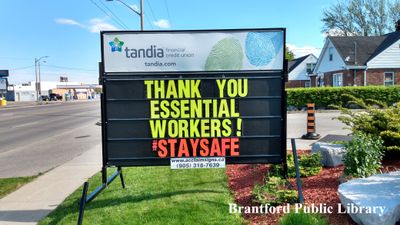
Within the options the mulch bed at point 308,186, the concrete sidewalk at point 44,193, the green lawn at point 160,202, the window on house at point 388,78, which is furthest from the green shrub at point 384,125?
the window on house at point 388,78

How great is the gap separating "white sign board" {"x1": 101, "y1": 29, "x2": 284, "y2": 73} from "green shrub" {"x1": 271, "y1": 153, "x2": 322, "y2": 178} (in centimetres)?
188

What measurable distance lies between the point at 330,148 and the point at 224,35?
9.53 feet

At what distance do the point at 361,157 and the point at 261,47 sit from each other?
6.84 feet

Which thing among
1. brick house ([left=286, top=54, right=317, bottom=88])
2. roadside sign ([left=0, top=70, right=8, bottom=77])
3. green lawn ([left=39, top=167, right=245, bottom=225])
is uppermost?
roadside sign ([left=0, top=70, right=8, bottom=77])

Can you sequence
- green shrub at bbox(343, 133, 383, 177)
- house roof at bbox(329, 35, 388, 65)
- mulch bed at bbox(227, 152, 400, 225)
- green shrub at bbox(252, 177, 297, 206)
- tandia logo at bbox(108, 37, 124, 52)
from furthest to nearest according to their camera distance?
house roof at bbox(329, 35, 388, 65) → tandia logo at bbox(108, 37, 124, 52) → green shrub at bbox(343, 133, 383, 177) → green shrub at bbox(252, 177, 297, 206) → mulch bed at bbox(227, 152, 400, 225)

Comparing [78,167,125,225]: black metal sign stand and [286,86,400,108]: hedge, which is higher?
[286,86,400,108]: hedge

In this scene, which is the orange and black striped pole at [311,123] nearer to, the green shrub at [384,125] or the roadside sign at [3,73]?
the green shrub at [384,125]

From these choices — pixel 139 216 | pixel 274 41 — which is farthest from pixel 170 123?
pixel 274 41

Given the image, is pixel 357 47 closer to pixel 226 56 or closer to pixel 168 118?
pixel 226 56

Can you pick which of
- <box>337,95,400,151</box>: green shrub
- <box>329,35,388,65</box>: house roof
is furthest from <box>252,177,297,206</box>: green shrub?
<box>329,35,388,65</box>: house roof

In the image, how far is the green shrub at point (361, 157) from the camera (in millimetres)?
5352

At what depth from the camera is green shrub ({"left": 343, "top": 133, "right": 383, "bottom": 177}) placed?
535 centimetres

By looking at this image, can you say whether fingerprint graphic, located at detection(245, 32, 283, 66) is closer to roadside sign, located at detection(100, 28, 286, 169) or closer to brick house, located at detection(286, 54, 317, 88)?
roadside sign, located at detection(100, 28, 286, 169)

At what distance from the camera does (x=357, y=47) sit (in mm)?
38406
